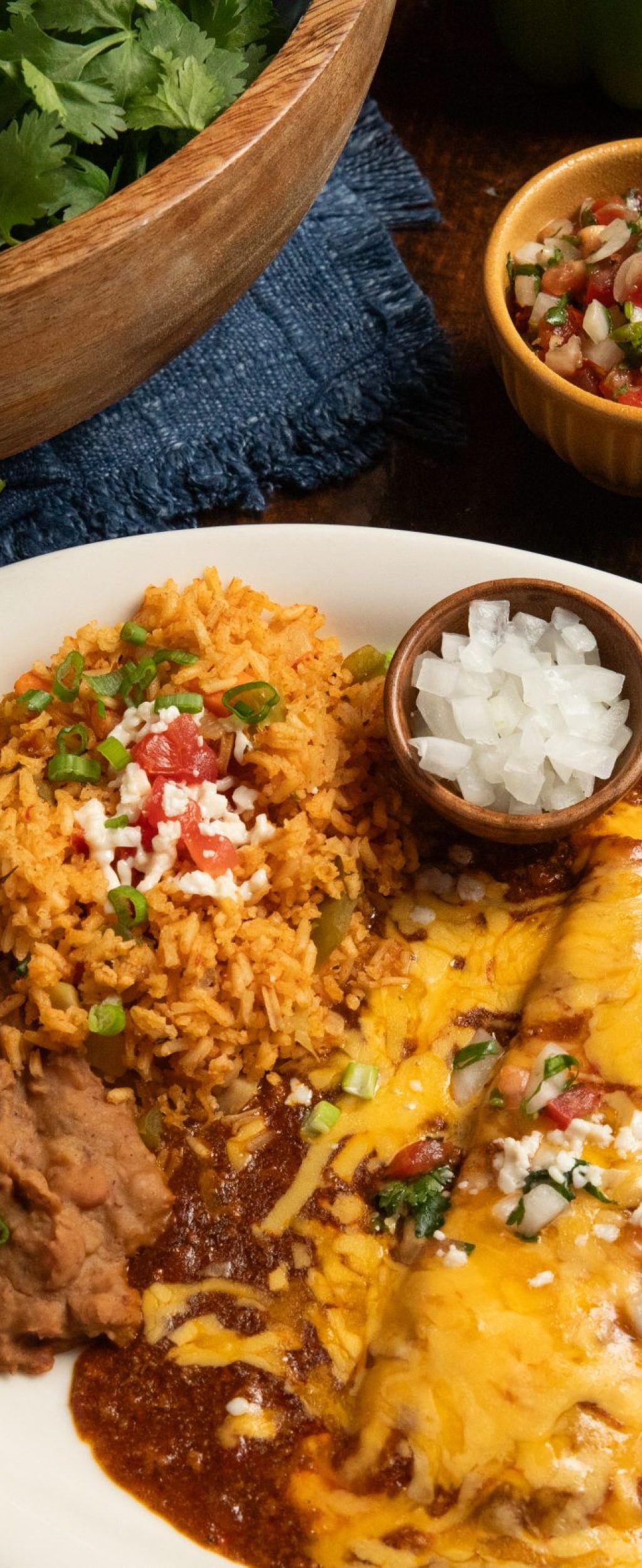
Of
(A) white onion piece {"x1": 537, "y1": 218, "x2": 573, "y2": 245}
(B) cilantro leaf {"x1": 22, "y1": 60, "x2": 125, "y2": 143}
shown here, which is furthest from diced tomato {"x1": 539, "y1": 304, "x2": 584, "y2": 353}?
(B) cilantro leaf {"x1": 22, "y1": 60, "x2": 125, "y2": 143}

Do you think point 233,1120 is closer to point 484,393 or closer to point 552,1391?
point 552,1391

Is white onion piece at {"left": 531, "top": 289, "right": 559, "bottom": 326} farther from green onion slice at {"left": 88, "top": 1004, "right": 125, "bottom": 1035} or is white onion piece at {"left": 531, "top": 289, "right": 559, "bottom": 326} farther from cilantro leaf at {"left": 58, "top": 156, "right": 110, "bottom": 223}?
green onion slice at {"left": 88, "top": 1004, "right": 125, "bottom": 1035}

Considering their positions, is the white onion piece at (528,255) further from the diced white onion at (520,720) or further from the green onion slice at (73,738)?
the green onion slice at (73,738)

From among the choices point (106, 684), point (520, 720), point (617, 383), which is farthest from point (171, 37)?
point (520, 720)

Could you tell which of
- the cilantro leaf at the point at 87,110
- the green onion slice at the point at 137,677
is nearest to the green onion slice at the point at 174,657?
the green onion slice at the point at 137,677

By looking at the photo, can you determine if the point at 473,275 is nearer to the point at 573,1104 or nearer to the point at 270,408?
the point at 270,408

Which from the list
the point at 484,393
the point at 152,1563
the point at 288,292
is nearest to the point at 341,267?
the point at 288,292
